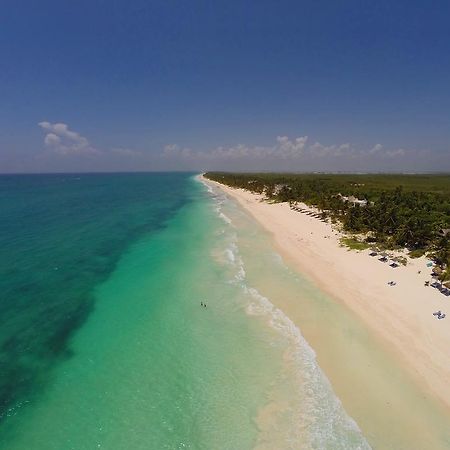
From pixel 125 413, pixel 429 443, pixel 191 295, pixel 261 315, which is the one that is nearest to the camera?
pixel 429 443

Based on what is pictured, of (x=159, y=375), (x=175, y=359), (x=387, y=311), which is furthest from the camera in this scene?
(x=387, y=311)

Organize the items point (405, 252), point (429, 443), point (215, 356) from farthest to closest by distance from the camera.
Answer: point (405, 252) → point (215, 356) → point (429, 443)

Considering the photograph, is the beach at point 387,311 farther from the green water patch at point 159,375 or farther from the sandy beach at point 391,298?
the green water patch at point 159,375

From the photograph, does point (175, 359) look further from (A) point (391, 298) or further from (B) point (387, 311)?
(A) point (391, 298)

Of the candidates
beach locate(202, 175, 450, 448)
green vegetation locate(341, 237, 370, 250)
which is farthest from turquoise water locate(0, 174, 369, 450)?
green vegetation locate(341, 237, 370, 250)

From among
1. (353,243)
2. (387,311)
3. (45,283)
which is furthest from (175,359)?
(353,243)

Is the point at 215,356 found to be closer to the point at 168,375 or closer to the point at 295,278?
the point at 168,375


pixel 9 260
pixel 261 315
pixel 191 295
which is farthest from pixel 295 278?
pixel 9 260
